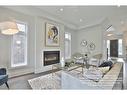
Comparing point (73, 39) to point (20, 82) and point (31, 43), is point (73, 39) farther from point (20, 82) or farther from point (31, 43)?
point (20, 82)

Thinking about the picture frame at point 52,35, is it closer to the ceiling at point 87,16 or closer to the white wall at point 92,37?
the ceiling at point 87,16

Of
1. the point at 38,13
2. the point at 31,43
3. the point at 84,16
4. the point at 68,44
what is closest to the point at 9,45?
the point at 31,43

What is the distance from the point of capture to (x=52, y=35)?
272 centimetres

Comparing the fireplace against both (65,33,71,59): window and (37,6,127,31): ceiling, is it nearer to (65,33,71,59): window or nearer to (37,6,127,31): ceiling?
(65,33,71,59): window

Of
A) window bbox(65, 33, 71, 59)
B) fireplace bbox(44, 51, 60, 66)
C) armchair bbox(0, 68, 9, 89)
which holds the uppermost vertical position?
window bbox(65, 33, 71, 59)

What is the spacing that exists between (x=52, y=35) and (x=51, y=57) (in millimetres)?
463

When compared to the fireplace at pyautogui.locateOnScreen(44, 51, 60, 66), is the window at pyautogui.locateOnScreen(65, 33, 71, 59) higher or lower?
higher

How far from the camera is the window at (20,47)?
7.82 ft

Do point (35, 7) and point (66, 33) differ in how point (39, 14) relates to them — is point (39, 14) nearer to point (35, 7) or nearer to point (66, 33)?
point (35, 7)

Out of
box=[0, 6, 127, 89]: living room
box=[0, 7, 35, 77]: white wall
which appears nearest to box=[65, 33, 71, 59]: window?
box=[0, 6, 127, 89]: living room

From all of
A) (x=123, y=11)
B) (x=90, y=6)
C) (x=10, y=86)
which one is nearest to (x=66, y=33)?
(x=90, y=6)

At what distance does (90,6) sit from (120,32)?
91 cm

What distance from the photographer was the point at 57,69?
2.80 metres

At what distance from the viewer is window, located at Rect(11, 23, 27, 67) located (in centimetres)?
238
